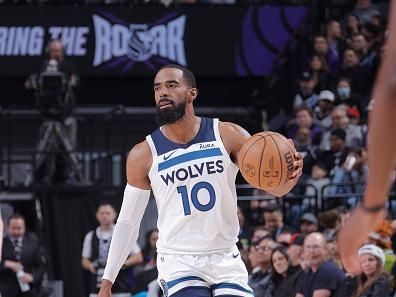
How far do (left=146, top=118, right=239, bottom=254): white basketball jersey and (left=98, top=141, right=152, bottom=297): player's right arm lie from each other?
0.09 meters

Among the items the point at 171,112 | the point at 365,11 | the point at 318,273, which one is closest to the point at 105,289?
the point at 171,112

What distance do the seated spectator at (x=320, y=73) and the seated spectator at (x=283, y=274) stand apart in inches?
258

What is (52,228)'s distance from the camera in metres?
18.0

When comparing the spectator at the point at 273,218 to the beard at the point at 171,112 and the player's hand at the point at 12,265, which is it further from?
the beard at the point at 171,112

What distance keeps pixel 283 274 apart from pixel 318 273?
40.8 inches

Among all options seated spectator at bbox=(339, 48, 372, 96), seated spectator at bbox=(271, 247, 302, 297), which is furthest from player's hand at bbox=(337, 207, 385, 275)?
seated spectator at bbox=(339, 48, 372, 96)

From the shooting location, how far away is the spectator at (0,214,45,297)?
50.2 ft

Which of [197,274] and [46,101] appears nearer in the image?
[197,274]

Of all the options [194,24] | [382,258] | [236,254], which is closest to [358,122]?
[194,24]

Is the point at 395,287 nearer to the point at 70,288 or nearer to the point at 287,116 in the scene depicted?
the point at 70,288

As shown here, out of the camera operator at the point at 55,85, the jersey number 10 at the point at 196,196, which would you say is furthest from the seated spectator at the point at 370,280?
the camera operator at the point at 55,85

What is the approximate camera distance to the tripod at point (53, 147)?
17.7 m

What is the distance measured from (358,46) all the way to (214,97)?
3058mm

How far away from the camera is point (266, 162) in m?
7.61
